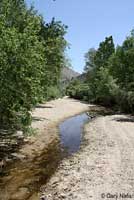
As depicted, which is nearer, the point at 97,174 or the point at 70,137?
the point at 97,174

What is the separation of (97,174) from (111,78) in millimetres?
63345

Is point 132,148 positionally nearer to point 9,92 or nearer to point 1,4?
point 9,92

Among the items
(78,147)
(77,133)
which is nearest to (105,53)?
(77,133)

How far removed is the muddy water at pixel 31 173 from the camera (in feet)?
55.9

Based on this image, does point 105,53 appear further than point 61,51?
Yes

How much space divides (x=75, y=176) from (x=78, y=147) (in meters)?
10.8

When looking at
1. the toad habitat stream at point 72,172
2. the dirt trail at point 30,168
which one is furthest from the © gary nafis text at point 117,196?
the dirt trail at point 30,168

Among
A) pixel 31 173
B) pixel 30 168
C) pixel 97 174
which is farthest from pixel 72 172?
pixel 30 168

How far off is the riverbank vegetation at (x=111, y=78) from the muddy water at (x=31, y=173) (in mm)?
25795

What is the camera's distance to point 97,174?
1862cm

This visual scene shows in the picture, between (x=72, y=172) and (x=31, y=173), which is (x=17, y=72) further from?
(x=72, y=172)

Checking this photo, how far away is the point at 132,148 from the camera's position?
2548 centimetres

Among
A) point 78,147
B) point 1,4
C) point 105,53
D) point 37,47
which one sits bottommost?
point 78,147

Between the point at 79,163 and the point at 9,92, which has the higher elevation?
the point at 9,92
